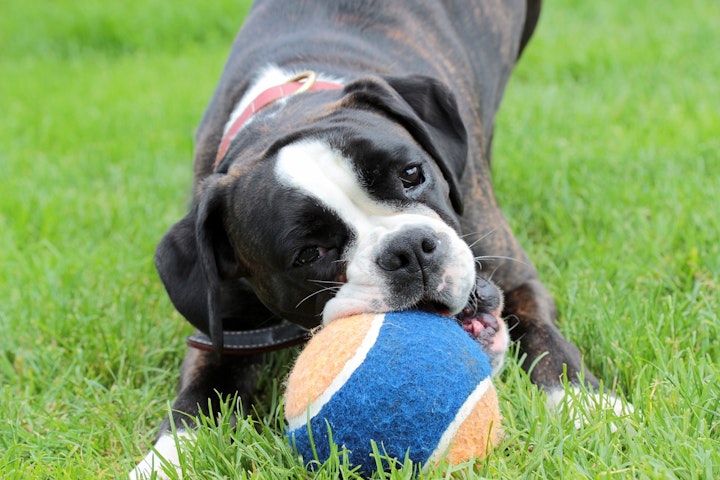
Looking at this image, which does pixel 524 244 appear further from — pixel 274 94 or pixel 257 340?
pixel 257 340

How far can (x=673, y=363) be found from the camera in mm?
2805

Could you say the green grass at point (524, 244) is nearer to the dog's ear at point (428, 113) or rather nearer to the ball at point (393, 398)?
the ball at point (393, 398)

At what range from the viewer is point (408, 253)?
262 centimetres

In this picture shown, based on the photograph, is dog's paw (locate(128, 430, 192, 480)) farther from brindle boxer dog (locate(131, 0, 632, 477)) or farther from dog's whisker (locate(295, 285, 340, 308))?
dog's whisker (locate(295, 285, 340, 308))

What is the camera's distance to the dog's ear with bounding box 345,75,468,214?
3.12 m

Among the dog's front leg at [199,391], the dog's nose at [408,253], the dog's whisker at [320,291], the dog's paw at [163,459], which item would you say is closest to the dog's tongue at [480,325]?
the dog's nose at [408,253]

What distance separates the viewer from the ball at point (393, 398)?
2.30 metres

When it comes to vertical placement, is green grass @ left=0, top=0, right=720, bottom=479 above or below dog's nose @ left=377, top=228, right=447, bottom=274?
below

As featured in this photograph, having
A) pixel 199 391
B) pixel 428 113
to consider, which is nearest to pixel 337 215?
pixel 428 113

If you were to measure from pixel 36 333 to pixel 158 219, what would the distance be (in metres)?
1.32

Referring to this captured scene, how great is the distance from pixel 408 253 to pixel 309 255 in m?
0.34

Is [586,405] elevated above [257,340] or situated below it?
above

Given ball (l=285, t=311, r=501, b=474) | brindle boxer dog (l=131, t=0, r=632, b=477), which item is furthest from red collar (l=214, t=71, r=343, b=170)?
ball (l=285, t=311, r=501, b=474)

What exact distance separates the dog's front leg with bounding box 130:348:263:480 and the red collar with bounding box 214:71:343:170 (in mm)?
736
